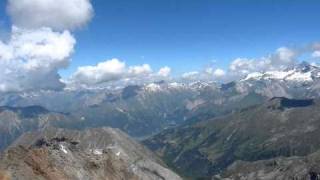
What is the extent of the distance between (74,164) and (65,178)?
16.3 m

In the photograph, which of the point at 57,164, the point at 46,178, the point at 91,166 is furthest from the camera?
the point at 91,166

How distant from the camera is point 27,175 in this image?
157m

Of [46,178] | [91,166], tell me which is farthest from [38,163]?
[91,166]

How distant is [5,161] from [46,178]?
15.5 metres

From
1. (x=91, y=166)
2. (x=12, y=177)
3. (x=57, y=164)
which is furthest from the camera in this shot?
(x=91, y=166)

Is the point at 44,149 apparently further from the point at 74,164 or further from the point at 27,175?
the point at 27,175

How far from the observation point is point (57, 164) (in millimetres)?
181000

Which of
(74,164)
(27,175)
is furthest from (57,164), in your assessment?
(27,175)

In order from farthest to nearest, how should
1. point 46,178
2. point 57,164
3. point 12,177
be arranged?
1. point 57,164
2. point 46,178
3. point 12,177

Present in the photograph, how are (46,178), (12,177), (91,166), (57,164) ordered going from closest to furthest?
(12,177) < (46,178) < (57,164) < (91,166)

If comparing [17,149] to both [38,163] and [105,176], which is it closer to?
[38,163]

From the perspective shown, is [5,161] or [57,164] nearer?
[5,161]

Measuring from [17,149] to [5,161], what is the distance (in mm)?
17256

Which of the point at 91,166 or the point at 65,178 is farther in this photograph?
the point at 91,166
